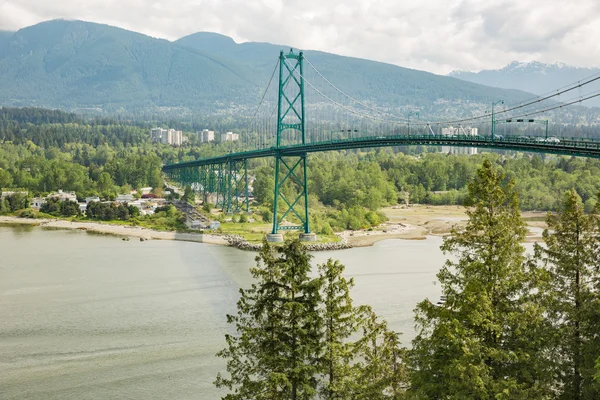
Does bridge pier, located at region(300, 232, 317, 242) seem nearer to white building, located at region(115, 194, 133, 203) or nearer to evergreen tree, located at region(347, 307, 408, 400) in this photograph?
white building, located at region(115, 194, 133, 203)

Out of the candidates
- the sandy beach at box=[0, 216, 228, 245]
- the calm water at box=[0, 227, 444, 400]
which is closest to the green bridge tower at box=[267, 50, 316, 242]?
the calm water at box=[0, 227, 444, 400]

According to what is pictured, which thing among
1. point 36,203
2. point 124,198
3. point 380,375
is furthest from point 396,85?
point 380,375

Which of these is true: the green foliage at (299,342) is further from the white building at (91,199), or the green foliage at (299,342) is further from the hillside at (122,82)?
the hillside at (122,82)

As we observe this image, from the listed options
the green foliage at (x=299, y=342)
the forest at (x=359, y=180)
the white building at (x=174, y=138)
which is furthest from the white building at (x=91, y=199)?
the white building at (x=174, y=138)

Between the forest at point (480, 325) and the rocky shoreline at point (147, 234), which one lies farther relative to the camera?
the rocky shoreline at point (147, 234)

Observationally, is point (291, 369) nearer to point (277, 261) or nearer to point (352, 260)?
point (277, 261)

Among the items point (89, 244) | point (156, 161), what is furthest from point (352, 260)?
point (156, 161)

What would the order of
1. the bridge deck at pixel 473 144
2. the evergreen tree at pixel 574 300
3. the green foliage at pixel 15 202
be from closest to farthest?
1. the evergreen tree at pixel 574 300
2. the bridge deck at pixel 473 144
3. the green foliage at pixel 15 202

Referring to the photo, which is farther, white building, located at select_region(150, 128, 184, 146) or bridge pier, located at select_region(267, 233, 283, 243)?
white building, located at select_region(150, 128, 184, 146)
